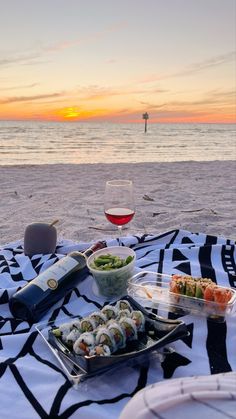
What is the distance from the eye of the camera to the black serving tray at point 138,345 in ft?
3.76

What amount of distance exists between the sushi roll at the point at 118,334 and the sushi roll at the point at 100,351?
5cm

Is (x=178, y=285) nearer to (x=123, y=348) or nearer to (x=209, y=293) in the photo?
(x=209, y=293)

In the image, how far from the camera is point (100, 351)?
46.7 inches

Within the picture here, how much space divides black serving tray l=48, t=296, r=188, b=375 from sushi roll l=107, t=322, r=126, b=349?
0.08 feet

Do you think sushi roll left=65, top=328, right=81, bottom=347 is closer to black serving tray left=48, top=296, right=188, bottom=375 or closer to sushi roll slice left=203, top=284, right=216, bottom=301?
black serving tray left=48, top=296, right=188, bottom=375

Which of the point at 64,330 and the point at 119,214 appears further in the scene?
the point at 119,214

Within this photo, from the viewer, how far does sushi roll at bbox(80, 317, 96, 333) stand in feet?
4.31

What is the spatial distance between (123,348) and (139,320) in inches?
4.3

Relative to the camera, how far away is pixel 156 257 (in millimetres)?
2148

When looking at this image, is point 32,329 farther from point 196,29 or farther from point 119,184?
point 196,29

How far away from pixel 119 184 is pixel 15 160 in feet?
51.0

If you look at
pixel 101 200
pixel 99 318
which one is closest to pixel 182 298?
pixel 99 318

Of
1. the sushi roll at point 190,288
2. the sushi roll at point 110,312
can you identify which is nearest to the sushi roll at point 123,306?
the sushi roll at point 110,312

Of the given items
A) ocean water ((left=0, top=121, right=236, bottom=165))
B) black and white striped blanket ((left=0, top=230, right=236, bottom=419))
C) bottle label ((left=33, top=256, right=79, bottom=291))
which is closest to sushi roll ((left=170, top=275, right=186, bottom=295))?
black and white striped blanket ((left=0, top=230, right=236, bottom=419))
